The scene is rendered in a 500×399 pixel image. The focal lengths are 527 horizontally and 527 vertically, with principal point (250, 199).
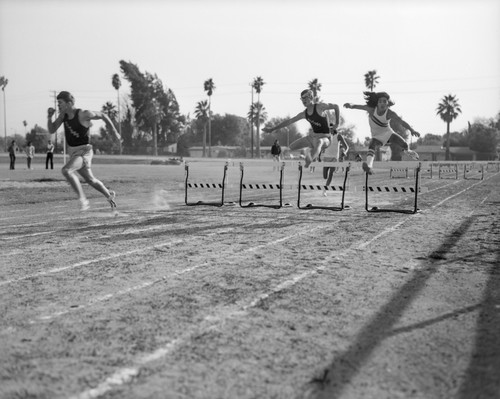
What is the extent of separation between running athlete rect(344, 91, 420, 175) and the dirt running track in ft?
11.6

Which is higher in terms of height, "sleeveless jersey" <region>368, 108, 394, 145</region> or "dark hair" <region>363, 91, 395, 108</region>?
"dark hair" <region>363, 91, 395, 108</region>

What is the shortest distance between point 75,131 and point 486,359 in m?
8.98

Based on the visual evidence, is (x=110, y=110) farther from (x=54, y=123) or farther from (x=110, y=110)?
(x=54, y=123)

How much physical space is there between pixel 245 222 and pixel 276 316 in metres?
6.10

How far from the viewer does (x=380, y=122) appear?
11914mm

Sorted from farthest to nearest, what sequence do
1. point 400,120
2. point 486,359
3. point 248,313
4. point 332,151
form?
point 332,151, point 400,120, point 248,313, point 486,359

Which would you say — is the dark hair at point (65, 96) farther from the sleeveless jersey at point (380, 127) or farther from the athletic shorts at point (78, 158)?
the sleeveless jersey at point (380, 127)

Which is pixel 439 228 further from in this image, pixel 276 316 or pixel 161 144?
pixel 161 144

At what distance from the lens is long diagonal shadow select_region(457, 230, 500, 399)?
2910 mm

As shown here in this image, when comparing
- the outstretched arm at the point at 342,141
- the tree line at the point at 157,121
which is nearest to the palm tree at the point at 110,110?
the tree line at the point at 157,121

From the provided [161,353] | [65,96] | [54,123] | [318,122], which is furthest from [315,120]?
[161,353]

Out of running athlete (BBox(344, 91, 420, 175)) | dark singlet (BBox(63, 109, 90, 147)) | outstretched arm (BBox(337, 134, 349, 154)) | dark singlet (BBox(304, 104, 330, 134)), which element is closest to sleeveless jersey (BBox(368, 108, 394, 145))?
running athlete (BBox(344, 91, 420, 175))

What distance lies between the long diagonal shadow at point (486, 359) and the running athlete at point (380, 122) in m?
7.40

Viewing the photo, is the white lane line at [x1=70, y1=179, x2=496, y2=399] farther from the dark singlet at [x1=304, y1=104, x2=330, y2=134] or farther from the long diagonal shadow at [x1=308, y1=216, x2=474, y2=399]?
the dark singlet at [x1=304, y1=104, x2=330, y2=134]
